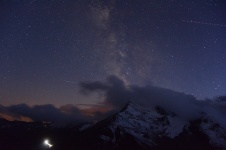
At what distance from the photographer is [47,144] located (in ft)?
151

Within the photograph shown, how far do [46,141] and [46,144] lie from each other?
3.26 feet

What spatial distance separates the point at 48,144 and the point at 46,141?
100cm

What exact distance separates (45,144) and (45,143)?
22 cm

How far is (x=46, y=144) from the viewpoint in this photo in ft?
151

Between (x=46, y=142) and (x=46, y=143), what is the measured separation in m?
0.37

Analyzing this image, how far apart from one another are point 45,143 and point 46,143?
29 cm

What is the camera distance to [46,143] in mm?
46250

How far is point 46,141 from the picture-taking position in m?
46.9

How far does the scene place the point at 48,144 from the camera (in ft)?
151

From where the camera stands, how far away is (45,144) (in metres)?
45.8

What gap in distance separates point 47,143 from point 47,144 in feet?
0.66

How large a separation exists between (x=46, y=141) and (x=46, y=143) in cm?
68

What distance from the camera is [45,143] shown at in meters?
46.0
